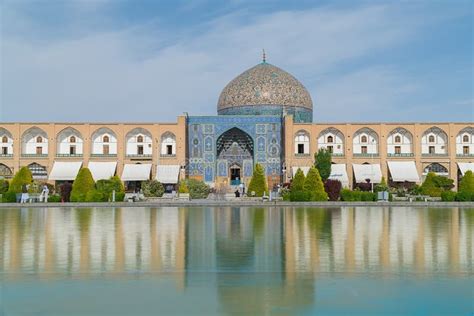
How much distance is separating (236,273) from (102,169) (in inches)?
1051

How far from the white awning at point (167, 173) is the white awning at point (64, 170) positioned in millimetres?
4321

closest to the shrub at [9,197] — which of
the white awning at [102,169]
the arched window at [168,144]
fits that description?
the white awning at [102,169]

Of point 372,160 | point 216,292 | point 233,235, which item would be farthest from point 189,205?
point 216,292

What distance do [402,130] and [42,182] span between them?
772 inches

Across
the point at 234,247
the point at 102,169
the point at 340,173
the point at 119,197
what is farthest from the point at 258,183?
the point at 234,247

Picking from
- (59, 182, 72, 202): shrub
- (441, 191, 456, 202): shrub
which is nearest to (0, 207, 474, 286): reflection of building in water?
(441, 191, 456, 202): shrub

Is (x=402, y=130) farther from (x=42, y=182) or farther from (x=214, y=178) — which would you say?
(x=42, y=182)

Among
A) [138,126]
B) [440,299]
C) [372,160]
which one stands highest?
[138,126]

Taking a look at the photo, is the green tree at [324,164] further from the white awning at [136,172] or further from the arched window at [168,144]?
the white awning at [136,172]

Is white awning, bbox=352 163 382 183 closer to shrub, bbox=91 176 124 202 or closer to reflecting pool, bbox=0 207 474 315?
shrub, bbox=91 176 124 202

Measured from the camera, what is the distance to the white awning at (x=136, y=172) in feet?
102

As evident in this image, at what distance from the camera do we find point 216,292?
510cm

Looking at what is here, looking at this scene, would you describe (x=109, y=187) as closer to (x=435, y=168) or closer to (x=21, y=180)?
(x=21, y=180)

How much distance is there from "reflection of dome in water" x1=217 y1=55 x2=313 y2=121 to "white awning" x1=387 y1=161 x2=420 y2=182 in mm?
6668
